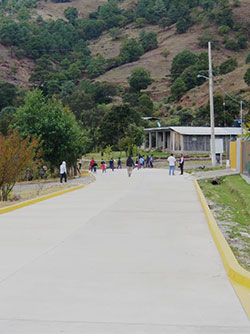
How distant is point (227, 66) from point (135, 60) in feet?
122

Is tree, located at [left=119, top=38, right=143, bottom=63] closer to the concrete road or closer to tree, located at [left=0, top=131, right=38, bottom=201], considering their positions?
tree, located at [left=0, top=131, right=38, bottom=201]

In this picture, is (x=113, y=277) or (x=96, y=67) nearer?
(x=113, y=277)

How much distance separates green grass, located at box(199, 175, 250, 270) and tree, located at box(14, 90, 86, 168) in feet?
42.4

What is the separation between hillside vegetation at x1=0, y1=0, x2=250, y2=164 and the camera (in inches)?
4277

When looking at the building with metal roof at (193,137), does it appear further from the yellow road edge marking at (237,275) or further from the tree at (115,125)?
the yellow road edge marking at (237,275)

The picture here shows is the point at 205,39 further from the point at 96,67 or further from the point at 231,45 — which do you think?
the point at 96,67

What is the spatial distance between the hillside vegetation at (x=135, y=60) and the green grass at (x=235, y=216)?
182ft

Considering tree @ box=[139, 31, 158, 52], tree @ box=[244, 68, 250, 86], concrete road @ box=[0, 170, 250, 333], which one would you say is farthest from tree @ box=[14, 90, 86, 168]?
tree @ box=[139, 31, 158, 52]

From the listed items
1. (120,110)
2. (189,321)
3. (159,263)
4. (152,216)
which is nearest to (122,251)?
(159,263)

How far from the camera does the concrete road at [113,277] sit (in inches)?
247

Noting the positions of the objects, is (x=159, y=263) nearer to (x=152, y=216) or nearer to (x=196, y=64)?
(x=152, y=216)

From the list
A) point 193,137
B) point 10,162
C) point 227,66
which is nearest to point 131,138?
point 193,137

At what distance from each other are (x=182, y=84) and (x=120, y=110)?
45.7m

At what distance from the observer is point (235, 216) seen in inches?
690
